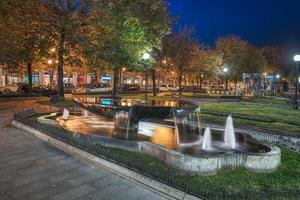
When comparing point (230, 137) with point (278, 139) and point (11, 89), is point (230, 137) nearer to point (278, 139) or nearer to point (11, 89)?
point (278, 139)

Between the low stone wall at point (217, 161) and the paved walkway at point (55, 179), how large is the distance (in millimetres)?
1595

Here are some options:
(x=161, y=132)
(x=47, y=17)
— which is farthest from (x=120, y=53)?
(x=161, y=132)

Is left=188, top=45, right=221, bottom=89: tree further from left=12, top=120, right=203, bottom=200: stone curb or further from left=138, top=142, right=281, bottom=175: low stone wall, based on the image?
left=138, top=142, right=281, bottom=175: low stone wall

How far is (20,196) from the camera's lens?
600cm

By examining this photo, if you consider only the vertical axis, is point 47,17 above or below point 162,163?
above

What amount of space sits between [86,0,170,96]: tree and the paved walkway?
45.9 ft

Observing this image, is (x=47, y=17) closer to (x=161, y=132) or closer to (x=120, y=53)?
(x=120, y=53)

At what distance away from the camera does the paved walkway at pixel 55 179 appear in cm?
615

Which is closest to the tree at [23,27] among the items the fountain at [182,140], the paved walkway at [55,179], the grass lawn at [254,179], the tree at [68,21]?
the tree at [68,21]

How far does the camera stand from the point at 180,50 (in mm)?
36250

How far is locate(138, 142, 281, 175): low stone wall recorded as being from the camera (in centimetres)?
759

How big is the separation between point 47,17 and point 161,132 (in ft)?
45.3

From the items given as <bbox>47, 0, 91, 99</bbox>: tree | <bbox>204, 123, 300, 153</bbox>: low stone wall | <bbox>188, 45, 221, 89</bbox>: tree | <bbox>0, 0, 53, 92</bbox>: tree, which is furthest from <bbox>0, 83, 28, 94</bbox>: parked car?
<bbox>204, 123, 300, 153</bbox>: low stone wall

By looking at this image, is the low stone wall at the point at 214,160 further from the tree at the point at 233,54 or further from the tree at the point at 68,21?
the tree at the point at 233,54
